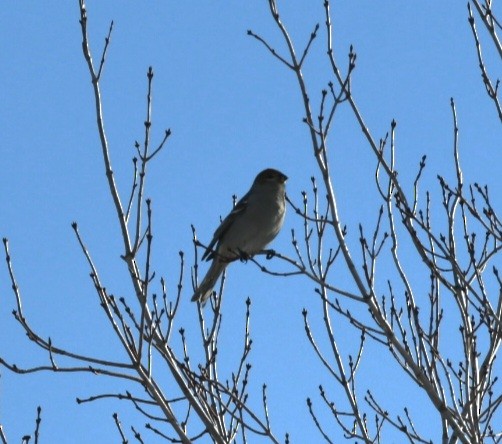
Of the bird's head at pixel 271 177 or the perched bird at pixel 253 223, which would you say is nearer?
the perched bird at pixel 253 223

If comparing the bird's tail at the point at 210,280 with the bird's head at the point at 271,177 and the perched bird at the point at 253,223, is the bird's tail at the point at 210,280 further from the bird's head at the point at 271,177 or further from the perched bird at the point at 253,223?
the bird's head at the point at 271,177

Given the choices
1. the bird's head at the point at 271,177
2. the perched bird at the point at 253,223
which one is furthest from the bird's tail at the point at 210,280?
the bird's head at the point at 271,177

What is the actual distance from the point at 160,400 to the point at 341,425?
175 cm

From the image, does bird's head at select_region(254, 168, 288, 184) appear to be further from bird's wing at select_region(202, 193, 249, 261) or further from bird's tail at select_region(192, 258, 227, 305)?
bird's tail at select_region(192, 258, 227, 305)

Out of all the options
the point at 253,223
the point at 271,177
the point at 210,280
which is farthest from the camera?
the point at 271,177

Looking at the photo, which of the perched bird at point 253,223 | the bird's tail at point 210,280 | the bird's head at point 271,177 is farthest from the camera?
the bird's head at point 271,177

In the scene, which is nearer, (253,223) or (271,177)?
(253,223)

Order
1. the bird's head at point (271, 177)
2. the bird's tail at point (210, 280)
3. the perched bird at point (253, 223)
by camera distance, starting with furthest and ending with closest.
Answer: the bird's head at point (271, 177) → the perched bird at point (253, 223) → the bird's tail at point (210, 280)

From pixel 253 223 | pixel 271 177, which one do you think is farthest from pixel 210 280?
pixel 271 177

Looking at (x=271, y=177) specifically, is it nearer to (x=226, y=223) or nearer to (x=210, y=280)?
(x=226, y=223)

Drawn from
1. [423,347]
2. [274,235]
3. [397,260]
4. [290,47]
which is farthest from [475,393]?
[274,235]

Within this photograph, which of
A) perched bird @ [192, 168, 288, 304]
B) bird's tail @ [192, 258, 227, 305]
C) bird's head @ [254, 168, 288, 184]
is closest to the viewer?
bird's tail @ [192, 258, 227, 305]

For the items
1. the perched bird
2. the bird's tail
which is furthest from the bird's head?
the bird's tail

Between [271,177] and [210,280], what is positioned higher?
[271,177]
